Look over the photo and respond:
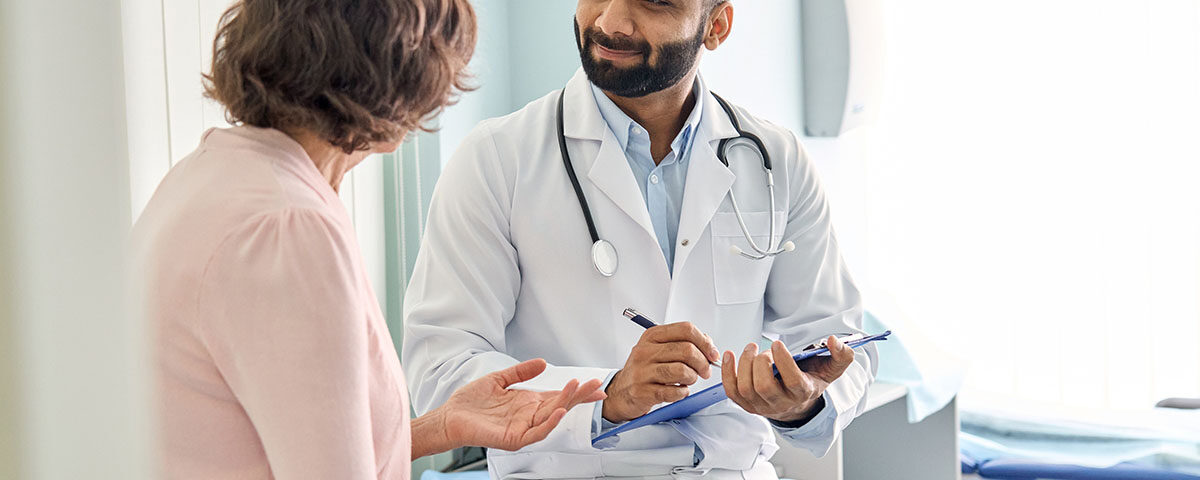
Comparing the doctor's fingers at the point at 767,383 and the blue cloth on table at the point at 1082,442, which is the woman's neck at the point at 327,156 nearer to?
the doctor's fingers at the point at 767,383

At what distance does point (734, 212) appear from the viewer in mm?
1577

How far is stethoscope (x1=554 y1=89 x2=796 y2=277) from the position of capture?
1478mm

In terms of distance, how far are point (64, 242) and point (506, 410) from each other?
2.76 feet

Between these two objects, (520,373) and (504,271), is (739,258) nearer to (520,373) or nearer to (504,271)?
(504,271)

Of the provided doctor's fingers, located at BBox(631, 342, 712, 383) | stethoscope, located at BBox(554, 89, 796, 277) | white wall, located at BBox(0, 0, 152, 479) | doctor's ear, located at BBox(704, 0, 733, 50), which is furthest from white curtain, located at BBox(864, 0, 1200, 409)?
white wall, located at BBox(0, 0, 152, 479)

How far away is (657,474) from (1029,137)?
238 centimetres

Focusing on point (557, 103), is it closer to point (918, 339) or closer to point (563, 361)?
point (563, 361)

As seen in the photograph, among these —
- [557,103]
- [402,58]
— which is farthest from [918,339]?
[402,58]

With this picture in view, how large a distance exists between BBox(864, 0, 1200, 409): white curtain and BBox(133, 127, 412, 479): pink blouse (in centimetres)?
281

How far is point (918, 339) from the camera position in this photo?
2.69 meters

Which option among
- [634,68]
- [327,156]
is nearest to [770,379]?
[634,68]

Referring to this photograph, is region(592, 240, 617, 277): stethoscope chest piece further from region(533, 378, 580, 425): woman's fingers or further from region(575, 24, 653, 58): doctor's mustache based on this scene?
region(533, 378, 580, 425): woman's fingers

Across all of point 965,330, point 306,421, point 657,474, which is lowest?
point 965,330

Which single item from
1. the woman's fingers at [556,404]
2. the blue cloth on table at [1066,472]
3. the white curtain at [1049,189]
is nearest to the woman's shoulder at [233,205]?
the woman's fingers at [556,404]
